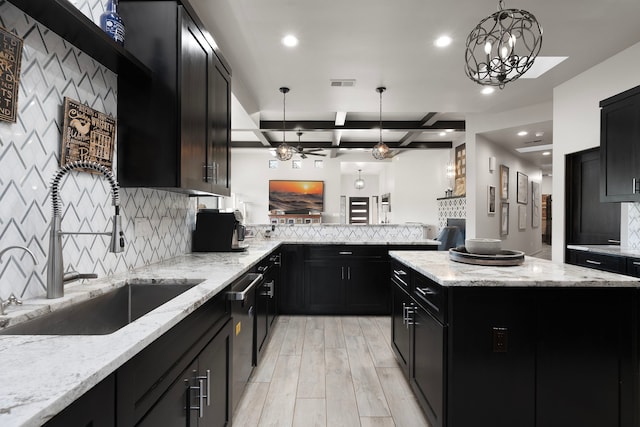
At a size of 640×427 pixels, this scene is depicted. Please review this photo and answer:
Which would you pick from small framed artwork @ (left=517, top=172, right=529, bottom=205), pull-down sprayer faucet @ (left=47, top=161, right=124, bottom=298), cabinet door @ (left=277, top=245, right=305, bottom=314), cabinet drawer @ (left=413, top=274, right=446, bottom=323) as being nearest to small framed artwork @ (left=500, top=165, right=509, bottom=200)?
small framed artwork @ (left=517, top=172, right=529, bottom=205)

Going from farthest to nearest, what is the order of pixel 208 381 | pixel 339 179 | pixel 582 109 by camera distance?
pixel 339 179 < pixel 582 109 < pixel 208 381

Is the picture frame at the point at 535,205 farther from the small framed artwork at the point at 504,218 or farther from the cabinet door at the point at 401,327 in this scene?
the cabinet door at the point at 401,327

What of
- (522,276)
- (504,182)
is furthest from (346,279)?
(504,182)

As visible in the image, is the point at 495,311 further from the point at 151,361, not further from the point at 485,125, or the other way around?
the point at 485,125

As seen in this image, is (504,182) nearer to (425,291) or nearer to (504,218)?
(504,218)

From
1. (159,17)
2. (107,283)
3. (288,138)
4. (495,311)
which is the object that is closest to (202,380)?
(107,283)

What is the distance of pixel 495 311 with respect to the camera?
1.61 metres

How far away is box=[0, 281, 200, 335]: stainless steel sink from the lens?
1.11m

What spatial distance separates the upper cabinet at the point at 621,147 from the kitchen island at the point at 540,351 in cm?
204

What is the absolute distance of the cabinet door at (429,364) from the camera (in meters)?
1.68

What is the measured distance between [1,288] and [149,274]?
619 mm

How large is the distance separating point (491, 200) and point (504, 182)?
3.31 feet

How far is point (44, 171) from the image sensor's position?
1.32 metres

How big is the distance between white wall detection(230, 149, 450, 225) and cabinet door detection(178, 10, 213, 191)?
7.79m
